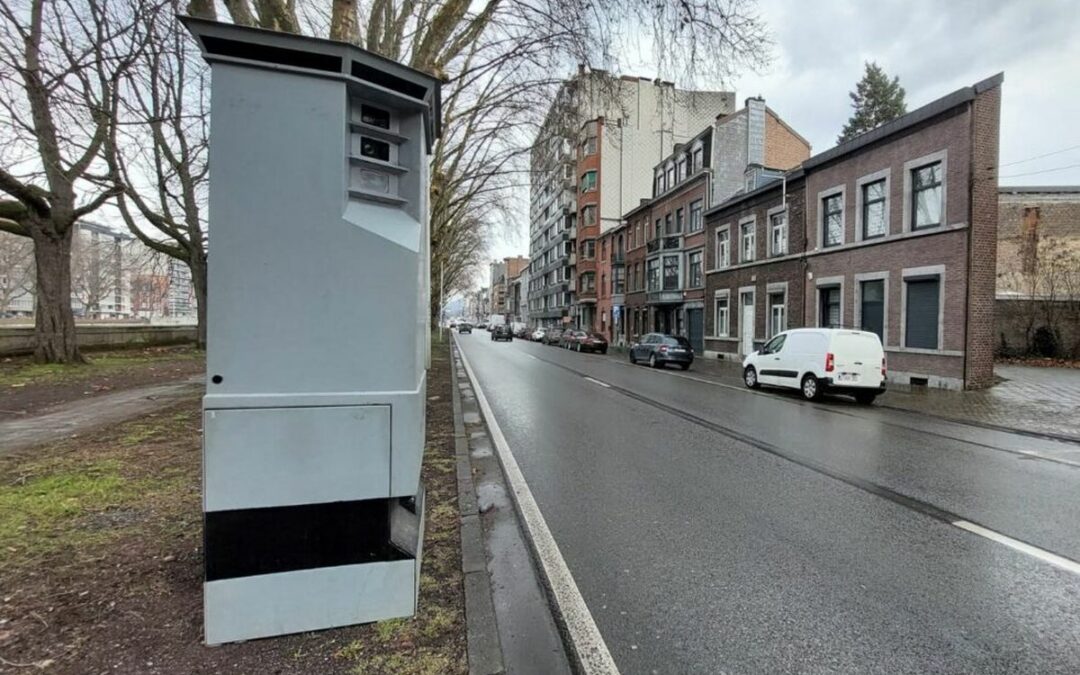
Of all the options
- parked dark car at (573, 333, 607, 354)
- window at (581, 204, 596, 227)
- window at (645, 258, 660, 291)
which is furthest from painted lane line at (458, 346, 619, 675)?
window at (581, 204, 596, 227)

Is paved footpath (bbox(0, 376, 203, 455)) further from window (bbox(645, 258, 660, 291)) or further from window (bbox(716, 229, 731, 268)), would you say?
window (bbox(645, 258, 660, 291))

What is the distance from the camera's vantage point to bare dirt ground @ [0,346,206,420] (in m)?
10.4

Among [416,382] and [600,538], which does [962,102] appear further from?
[416,382]

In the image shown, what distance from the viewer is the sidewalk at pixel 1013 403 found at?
10.3 m

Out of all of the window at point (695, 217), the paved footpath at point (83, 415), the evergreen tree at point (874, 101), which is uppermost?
the evergreen tree at point (874, 101)

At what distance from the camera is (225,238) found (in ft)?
8.58

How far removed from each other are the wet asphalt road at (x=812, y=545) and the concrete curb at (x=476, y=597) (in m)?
0.61

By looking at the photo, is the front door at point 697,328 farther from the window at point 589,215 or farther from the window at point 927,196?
the window at point 589,215

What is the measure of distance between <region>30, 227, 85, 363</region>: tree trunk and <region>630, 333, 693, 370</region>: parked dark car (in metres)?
20.2

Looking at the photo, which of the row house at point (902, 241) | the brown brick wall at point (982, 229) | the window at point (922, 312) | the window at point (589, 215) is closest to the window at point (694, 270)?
the row house at point (902, 241)

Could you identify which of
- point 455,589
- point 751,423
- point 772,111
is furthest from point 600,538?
point 772,111

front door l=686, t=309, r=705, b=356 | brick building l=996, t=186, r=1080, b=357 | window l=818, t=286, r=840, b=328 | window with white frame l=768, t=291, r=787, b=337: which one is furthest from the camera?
front door l=686, t=309, r=705, b=356

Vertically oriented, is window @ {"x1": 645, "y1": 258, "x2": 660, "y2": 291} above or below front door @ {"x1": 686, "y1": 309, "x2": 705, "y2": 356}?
above

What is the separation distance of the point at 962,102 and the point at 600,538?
57.9ft
